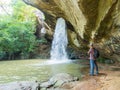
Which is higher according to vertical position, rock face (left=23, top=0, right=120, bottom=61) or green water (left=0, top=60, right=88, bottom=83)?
rock face (left=23, top=0, right=120, bottom=61)

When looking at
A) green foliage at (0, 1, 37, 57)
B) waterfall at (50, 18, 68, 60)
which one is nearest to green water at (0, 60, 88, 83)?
waterfall at (50, 18, 68, 60)

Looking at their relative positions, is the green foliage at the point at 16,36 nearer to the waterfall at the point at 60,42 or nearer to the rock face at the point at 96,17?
the waterfall at the point at 60,42

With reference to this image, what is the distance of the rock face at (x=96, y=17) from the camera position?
472 inches

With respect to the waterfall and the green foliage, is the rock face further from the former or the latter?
the green foliage

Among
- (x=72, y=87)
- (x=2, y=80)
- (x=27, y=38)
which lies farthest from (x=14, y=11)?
(x=72, y=87)

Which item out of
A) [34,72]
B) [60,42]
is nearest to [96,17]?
[34,72]

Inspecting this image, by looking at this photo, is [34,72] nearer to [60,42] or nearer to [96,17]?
[96,17]

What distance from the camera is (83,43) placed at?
18.5 metres

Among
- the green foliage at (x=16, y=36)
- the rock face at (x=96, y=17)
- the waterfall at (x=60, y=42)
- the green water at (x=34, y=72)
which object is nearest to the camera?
the green water at (x=34, y=72)

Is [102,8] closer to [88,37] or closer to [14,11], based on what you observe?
[88,37]

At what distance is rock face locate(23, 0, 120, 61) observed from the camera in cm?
1199

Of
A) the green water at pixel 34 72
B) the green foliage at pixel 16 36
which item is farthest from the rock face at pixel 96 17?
the green foliage at pixel 16 36

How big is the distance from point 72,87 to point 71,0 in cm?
530

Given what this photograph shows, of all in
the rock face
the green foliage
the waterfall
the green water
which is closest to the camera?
the green water
